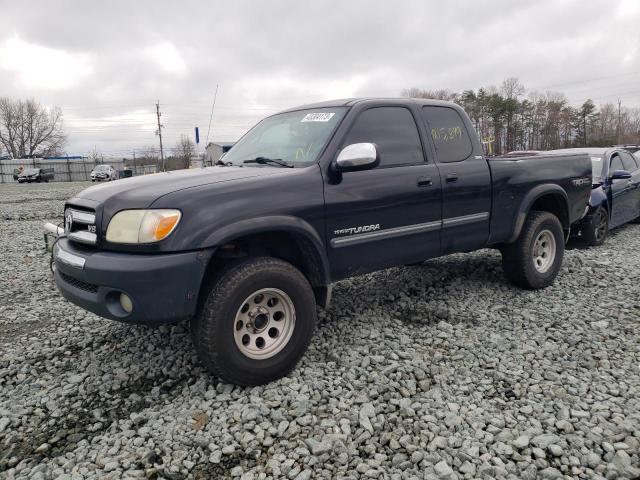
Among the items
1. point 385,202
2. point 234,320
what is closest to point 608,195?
point 385,202

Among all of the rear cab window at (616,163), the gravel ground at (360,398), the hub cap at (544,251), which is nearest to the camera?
the gravel ground at (360,398)

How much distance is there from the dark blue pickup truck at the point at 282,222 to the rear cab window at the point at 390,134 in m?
0.01

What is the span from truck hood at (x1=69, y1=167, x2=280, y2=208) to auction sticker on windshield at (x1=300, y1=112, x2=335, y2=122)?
26.9 inches

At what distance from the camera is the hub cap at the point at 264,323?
10.2ft

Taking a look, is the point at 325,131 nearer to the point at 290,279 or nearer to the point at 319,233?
the point at 319,233

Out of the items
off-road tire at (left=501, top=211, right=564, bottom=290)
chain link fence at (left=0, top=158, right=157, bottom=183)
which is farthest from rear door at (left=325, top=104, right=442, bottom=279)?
chain link fence at (left=0, top=158, right=157, bottom=183)

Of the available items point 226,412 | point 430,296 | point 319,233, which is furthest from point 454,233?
point 226,412

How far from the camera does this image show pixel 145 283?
2.70 meters

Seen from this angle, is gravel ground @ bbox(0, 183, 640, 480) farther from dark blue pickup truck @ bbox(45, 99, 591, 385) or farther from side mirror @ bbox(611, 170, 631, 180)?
side mirror @ bbox(611, 170, 631, 180)

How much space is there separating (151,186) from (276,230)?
88 centimetres

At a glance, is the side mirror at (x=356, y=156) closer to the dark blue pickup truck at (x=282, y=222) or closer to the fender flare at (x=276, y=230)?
the dark blue pickup truck at (x=282, y=222)

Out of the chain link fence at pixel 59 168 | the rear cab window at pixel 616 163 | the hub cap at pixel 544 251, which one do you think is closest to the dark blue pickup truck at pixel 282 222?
the hub cap at pixel 544 251

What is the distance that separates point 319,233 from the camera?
3.36m

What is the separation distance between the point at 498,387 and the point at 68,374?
310 cm
